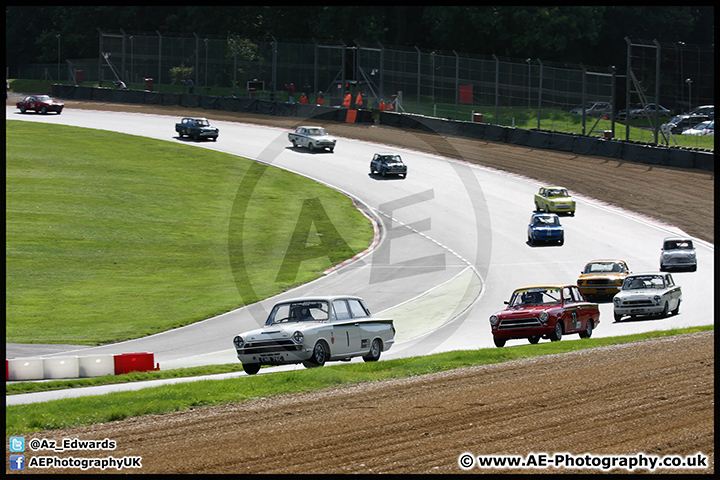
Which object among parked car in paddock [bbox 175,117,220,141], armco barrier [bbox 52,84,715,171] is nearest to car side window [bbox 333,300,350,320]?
armco barrier [bbox 52,84,715,171]

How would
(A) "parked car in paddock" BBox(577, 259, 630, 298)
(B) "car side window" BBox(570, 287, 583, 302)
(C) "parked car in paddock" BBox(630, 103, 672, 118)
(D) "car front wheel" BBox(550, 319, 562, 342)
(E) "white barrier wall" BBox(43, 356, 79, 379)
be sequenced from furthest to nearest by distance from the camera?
(C) "parked car in paddock" BBox(630, 103, 672, 118)
(A) "parked car in paddock" BBox(577, 259, 630, 298)
(B) "car side window" BBox(570, 287, 583, 302)
(D) "car front wheel" BBox(550, 319, 562, 342)
(E) "white barrier wall" BBox(43, 356, 79, 379)

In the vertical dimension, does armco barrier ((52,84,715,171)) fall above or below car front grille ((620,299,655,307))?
above

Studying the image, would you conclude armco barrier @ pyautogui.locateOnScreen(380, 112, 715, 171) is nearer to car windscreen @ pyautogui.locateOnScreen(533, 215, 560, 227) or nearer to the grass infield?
car windscreen @ pyautogui.locateOnScreen(533, 215, 560, 227)

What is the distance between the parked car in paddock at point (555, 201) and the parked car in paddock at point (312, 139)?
17.4 meters

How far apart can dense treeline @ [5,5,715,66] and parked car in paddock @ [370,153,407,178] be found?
3569cm

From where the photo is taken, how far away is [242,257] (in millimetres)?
33781

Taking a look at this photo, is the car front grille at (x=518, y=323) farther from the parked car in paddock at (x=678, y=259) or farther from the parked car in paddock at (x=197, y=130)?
the parked car in paddock at (x=197, y=130)

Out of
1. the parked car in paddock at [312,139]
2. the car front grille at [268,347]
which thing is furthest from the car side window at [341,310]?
the parked car in paddock at [312,139]

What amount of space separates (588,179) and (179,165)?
2415 cm

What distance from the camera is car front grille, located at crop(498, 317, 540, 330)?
1948 centimetres

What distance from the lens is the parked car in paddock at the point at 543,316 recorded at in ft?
63.9

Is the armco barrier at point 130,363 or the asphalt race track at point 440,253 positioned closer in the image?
the armco barrier at point 130,363

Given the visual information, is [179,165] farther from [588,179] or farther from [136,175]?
[588,179]

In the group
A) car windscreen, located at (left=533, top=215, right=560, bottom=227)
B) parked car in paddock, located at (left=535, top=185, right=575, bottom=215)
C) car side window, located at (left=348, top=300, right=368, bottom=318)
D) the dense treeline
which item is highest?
the dense treeline
